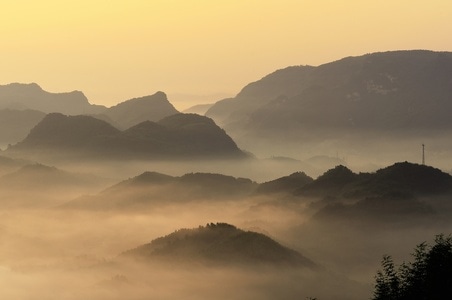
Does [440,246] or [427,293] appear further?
[440,246]

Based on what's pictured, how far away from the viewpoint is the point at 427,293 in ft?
422

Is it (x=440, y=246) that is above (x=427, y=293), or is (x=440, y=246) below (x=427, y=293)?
above

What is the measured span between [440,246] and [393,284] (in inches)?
452

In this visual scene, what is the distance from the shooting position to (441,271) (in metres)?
132

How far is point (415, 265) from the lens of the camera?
5522 inches

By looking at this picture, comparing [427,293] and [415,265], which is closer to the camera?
[427,293]

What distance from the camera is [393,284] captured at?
135750 mm

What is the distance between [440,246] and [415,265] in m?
5.67

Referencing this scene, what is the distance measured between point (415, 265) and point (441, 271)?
8268mm

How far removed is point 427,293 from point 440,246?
13039mm

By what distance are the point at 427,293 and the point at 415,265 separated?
39.0 ft

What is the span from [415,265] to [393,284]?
7.20 meters
